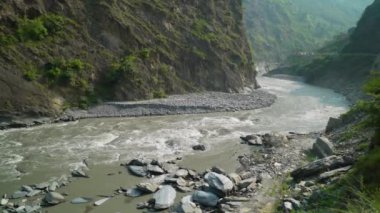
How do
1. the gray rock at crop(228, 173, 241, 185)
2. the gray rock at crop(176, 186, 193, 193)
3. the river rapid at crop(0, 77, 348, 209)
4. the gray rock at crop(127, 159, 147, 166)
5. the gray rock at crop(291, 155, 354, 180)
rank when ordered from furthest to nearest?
1. the gray rock at crop(127, 159, 147, 166)
2. the river rapid at crop(0, 77, 348, 209)
3. the gray rock at crop(228, 173, 241, 185)
4. the gray rock at crop(176, 186, 193, 193)
5. the gray rock at crop(291, 155, 354, 180)

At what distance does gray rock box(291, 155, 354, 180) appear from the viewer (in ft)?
65.7

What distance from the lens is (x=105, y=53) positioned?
4553cm

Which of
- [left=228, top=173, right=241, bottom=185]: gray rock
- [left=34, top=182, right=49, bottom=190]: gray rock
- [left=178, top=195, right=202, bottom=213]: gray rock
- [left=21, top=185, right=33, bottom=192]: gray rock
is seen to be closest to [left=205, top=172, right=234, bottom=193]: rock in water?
[left=228, top=173, right=241, bottom=185]: gray rock

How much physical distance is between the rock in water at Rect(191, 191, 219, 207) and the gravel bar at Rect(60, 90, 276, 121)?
69.9 feet

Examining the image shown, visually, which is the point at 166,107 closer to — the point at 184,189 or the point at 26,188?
the point at 184,189

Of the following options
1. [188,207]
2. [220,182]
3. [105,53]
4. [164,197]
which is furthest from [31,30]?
[188,207]

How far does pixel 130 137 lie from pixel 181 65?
2333 centimetres

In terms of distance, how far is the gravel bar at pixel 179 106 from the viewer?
40.0 meters

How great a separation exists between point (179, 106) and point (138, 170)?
21.2 meters

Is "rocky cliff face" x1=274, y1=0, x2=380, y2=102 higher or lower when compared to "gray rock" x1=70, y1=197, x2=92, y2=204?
higher

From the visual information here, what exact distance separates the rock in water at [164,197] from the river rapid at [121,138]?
6136 millimetres

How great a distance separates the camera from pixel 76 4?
45906mm

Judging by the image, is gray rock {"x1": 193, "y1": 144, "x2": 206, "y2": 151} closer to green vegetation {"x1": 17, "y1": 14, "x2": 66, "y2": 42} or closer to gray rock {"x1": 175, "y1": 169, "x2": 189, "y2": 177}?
gray rock {"x1": 175, "y1": 169, "x2": 189, "y2": 177}

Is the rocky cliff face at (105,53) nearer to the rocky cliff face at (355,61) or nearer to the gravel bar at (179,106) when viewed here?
the gravel bar at (179,106)
